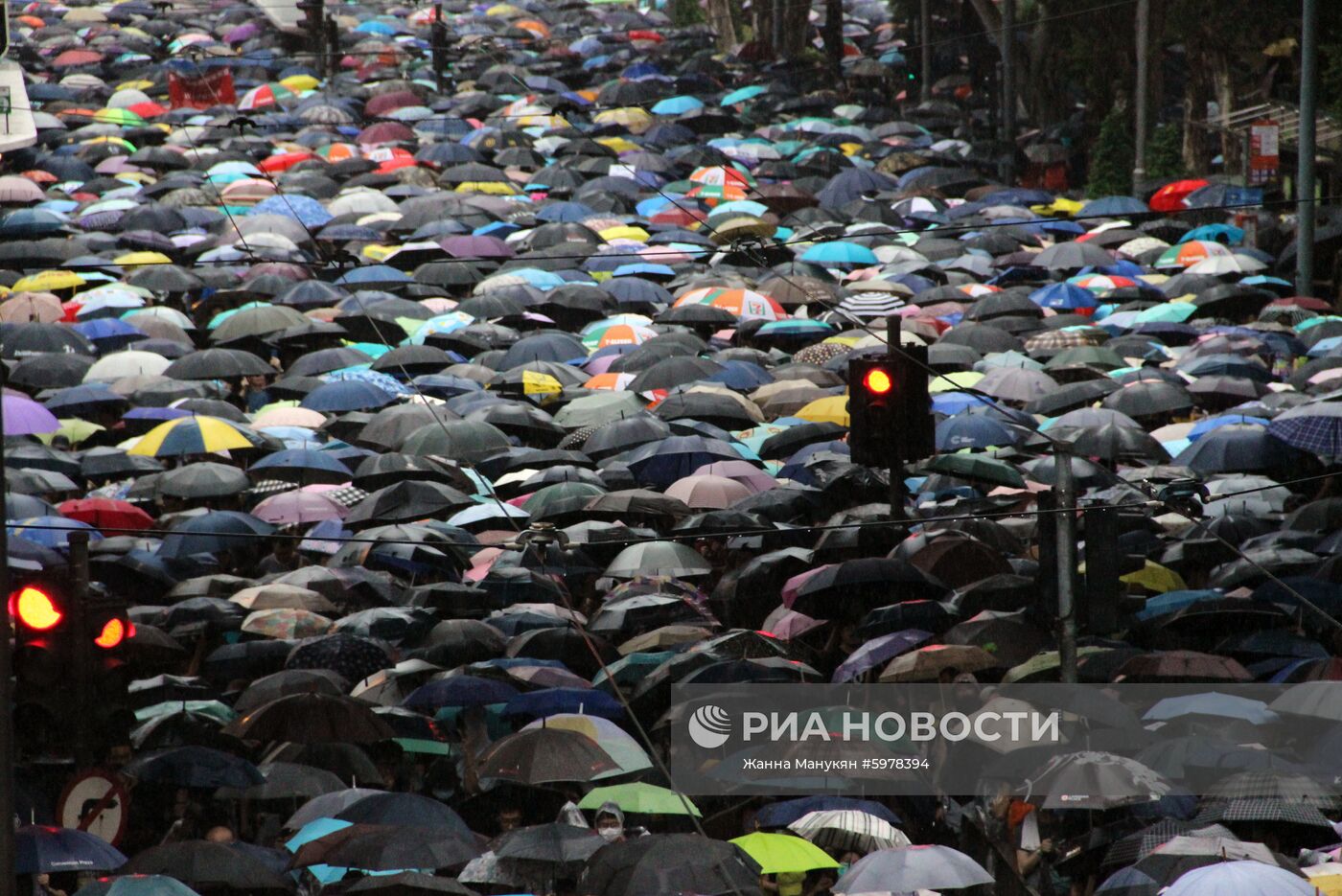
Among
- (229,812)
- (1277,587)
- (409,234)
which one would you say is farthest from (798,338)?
(229,812)

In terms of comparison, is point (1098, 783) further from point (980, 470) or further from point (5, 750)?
point (980, 470)

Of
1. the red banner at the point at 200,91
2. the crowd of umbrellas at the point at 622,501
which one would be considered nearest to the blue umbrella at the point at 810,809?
the crowd of umbrellas at the point at 622,501

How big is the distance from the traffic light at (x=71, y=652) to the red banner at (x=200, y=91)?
38.9 m

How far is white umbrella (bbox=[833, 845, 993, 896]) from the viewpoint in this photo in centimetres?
1063

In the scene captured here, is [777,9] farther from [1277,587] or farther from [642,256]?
[1277,587]

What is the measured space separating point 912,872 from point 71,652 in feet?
14.3

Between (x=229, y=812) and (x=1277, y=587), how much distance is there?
25.1ft

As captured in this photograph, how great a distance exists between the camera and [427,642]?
50.3 ft

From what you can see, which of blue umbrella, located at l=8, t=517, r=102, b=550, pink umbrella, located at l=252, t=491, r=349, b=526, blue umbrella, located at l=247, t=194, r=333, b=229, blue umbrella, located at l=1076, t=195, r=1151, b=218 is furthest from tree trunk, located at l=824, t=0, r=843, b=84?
blue umbrella, located at l=8, t=517, r=102, b=550

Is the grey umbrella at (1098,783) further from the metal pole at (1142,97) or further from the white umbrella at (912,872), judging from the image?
the metal pole at (1142,97)

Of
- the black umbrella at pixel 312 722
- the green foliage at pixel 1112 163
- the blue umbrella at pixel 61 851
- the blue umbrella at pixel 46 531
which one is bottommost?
the green foliage at pixel 1112 163

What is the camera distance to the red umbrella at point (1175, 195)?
36.2 meters

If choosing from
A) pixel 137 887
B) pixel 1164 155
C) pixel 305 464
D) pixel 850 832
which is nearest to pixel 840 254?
pixel 305 464

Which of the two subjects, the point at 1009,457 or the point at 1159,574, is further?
the point at 1009,457
